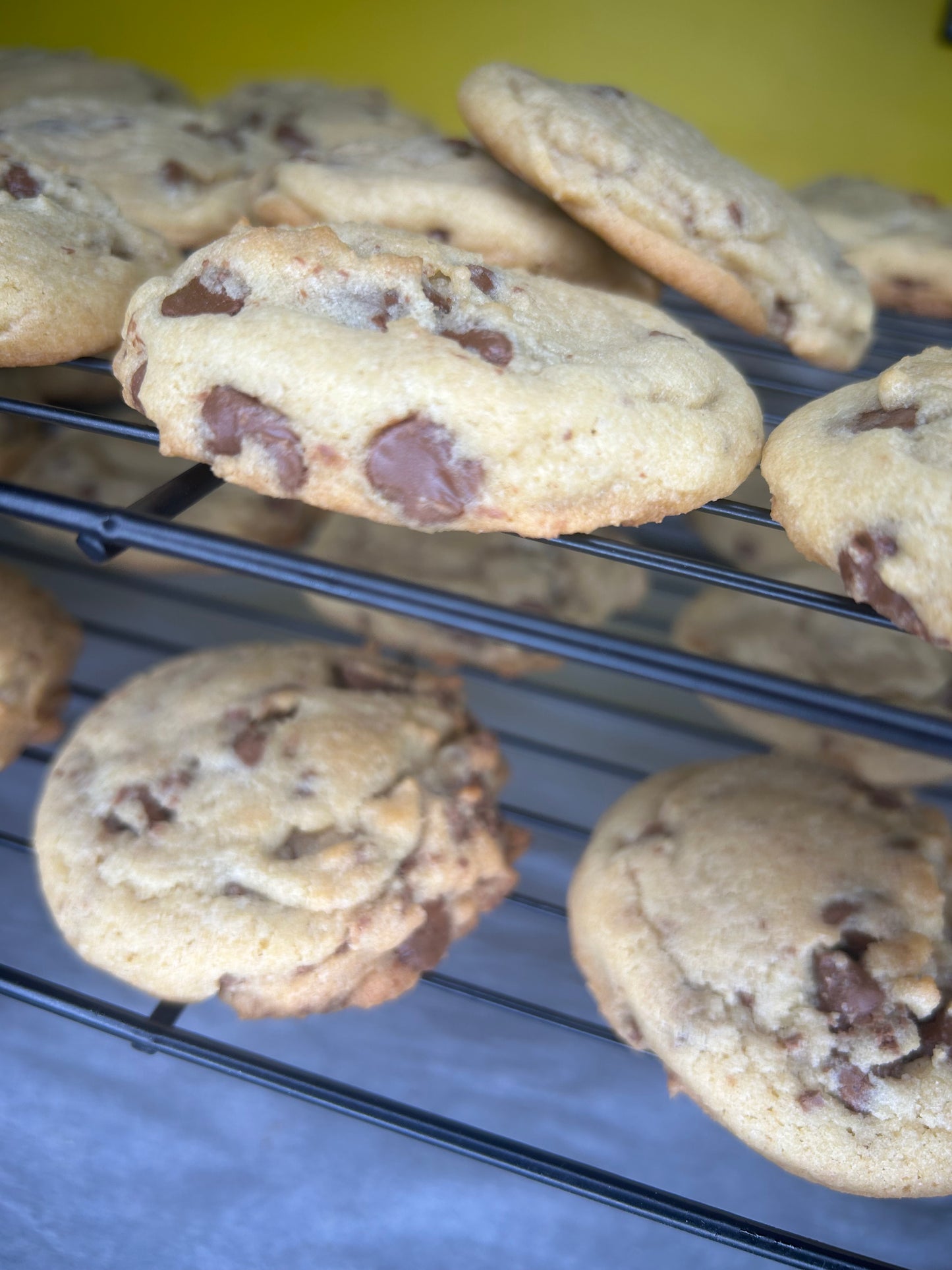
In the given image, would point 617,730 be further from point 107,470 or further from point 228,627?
point 107,470

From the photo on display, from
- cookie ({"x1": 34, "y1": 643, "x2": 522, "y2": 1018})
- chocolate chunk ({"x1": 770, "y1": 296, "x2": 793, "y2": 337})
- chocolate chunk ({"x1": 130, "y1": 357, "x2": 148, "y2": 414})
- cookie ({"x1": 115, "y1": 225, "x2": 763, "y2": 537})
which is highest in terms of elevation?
chocolate chunk ({"x1": 770, "y1": 296, "x2": 793, "y2": 337})

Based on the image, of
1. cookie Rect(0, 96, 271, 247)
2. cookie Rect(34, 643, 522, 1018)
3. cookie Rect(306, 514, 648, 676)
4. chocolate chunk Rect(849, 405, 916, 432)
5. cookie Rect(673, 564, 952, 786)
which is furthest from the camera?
cookie Rect(306, 514, 648, 676)

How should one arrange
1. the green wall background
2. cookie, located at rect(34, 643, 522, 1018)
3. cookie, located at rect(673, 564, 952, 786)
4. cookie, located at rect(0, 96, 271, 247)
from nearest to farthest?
cookie, located at rect(34, 643, 522, 1018) → cookie, located at rect(0, 96, 271, 247) → cookie, located at rect(673, 564, 952, 786) → the green wall background

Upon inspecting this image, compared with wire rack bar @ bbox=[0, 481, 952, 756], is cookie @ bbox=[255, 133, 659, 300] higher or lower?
higher

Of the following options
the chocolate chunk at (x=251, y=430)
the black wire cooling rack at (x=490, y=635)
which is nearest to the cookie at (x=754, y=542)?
the black wire cooling rack at (x=490, y=635)

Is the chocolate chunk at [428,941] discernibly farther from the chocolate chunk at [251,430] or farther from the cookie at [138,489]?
the cookie at [138,489]

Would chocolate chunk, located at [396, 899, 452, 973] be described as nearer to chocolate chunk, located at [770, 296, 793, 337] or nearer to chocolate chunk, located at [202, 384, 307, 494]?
chocolate chunk, located at [202, 384, 307, 494]

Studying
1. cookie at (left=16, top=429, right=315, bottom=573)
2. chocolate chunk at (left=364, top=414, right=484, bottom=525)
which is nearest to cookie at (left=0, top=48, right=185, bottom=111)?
cookie at (left=16, top=429, right=315, bottom=573)
